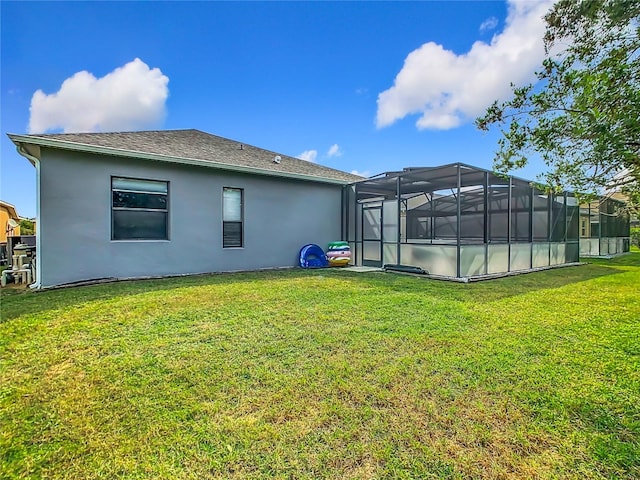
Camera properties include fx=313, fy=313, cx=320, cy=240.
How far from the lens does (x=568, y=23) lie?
3.92 m

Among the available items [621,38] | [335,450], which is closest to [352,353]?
[335,450]

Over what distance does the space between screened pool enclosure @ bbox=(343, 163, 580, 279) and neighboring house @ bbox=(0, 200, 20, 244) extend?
18193 millimetres

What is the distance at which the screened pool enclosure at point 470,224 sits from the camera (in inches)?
333

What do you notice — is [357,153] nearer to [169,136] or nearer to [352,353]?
[169,136]

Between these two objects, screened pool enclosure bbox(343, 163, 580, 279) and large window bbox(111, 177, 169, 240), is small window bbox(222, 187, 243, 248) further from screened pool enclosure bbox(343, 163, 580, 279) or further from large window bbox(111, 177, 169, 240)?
screened pool enclosure bbox(343, 163, 580, 279)

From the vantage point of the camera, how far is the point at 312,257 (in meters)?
10.2

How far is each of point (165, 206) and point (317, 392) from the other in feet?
23.3

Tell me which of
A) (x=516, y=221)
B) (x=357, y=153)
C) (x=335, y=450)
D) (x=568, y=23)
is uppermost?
(x=357, y=153)

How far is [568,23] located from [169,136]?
9795mm

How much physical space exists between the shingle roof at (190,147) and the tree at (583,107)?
254 inches

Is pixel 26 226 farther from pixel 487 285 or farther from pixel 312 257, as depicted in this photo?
pixel 487 285

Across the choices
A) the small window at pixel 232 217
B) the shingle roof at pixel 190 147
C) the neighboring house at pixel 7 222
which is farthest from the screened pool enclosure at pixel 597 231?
the neighboring house at pixel 7 222

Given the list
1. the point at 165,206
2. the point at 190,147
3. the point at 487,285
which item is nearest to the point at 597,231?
the point at 487,285

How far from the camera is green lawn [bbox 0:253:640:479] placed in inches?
68.0
